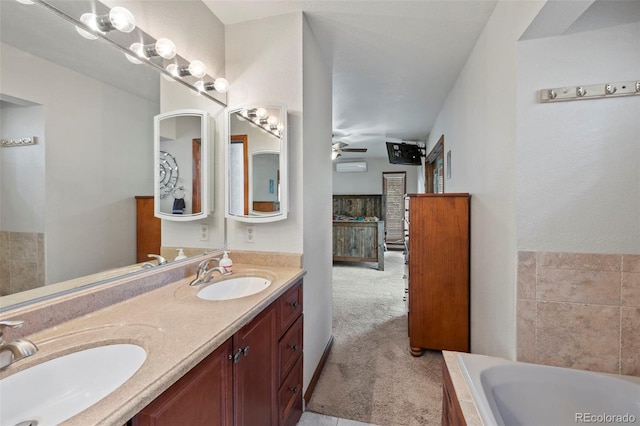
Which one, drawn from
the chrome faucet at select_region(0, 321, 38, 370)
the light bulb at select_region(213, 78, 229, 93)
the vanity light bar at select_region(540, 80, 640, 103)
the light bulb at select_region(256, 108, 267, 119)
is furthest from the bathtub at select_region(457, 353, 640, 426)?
the light bulb at select_region(213, 78, 229, 93)

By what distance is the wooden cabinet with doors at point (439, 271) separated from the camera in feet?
7.48

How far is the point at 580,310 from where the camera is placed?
1349mm

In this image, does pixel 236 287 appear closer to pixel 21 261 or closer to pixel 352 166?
pixel 21 261

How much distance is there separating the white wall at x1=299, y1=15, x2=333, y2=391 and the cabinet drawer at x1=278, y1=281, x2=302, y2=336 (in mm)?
182

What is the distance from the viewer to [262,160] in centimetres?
183

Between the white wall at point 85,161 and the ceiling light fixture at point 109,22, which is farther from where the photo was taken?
the ceiling light fixture at point 109,22

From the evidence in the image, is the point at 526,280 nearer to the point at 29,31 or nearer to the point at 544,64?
the point at 544,64

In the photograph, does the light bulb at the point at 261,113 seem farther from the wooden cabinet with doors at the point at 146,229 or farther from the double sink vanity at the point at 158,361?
the double sink vanity at the point at 158,361

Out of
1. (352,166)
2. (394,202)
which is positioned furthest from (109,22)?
(394,202)

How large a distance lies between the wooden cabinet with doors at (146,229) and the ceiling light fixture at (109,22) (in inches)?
29.2

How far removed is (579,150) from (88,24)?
230cm

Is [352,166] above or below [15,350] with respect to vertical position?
above

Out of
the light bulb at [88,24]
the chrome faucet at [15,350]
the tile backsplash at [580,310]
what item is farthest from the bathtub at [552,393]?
the light bulb at [88,24]

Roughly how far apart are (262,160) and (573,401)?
2067mm
